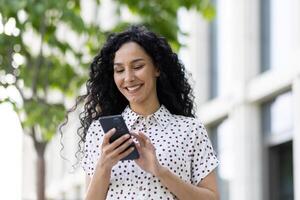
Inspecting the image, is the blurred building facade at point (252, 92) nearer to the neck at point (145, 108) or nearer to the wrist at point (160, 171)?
the neck at point (145, 108)

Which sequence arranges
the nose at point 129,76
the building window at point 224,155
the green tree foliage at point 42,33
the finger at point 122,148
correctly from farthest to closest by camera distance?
the building window at point 224,155
the green tree foliage at point 42,33
the nose at point 129,76
the finger at point 122,148

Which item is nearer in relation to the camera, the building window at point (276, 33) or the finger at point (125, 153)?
the finger at point (125, 153)

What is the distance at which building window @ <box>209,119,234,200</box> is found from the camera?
16203 mm

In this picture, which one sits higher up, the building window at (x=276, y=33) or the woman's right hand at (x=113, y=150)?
the building window at (x=276, y=33)

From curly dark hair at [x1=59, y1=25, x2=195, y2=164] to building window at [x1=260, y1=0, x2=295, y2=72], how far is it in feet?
30.2

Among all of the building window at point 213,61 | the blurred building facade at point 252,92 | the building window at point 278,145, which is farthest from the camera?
the building window at point 213,61

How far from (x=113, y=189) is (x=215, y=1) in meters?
12.9

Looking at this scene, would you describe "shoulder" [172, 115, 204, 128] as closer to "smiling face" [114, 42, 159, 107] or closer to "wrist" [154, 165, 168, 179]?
"smiling face" [114, 42, 159, 107]

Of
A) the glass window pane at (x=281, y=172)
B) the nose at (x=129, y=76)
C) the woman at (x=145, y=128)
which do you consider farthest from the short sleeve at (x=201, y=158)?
the glass window pane at (x=281, y=172)

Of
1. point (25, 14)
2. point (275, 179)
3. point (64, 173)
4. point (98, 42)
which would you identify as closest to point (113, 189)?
point (25, 14)

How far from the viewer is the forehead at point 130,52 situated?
425 cm

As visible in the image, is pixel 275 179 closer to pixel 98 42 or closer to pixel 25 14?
pixel 98 42

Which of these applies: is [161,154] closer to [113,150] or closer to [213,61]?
[113,150]

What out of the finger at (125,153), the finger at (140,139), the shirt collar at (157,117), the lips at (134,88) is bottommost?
the finger at (125,153)
